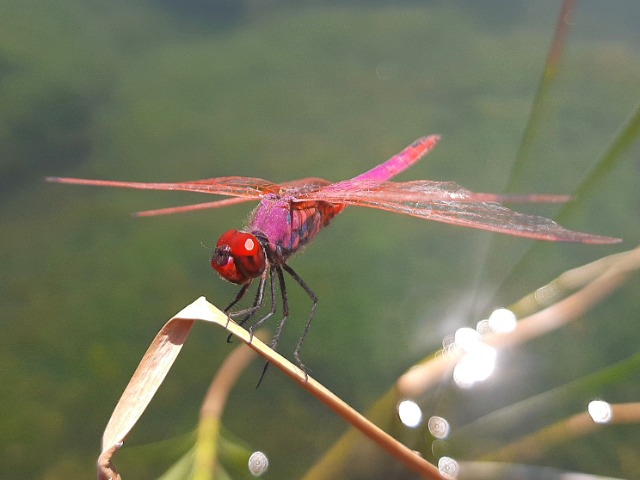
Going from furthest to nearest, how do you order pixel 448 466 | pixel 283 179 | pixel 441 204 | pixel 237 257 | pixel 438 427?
1. pixel 283 179
2. pixel 438 427
3. pixel 448 466
4. pixel 441 204
5. pixel 237 257

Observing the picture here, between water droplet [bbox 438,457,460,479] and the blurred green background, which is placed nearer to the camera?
water droplet [bbox 438,457,460,479]

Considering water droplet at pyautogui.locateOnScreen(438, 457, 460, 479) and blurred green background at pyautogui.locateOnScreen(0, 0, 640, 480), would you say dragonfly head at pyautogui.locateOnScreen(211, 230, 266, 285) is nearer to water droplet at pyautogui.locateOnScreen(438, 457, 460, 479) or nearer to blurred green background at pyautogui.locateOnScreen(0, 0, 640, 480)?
blurred green background at pyautogui.locateOnScreen(0, 0, 640, 480)

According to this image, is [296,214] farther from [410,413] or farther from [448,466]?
[448,466]

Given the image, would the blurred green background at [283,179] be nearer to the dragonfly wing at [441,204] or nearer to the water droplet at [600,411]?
the water droplet at [600,411]

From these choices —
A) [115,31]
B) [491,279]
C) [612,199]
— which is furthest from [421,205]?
[115,31]

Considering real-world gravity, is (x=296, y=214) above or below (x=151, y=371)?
above

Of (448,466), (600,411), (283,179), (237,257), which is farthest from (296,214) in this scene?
(600,411)

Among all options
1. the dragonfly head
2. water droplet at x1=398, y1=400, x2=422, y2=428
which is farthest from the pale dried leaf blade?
water droplet at x1=398, y1=400, x2=422, y2=428
